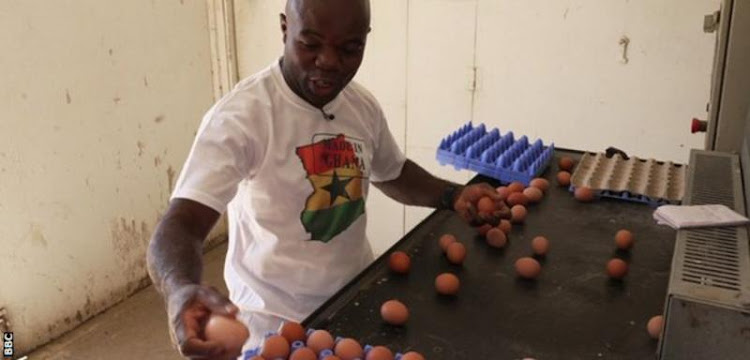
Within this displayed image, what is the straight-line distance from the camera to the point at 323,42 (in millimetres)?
1120

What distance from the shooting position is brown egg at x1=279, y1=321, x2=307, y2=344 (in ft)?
3.07

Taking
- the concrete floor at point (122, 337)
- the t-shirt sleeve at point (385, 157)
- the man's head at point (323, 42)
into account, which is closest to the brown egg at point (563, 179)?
the t-shirt sleeve at point (385, 157)

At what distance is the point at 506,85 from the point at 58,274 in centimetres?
204

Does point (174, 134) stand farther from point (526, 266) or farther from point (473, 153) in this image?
point (526, 266)

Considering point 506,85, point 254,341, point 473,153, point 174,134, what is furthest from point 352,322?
point 174,134

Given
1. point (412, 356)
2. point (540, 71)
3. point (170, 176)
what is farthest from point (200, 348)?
point (170, 176)

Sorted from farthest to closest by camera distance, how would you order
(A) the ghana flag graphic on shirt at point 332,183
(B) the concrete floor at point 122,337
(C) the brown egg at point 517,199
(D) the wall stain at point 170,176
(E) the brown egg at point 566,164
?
(D) the wall stain at point 170,176 < (B) the concrete floor at point 122,337 < (E) the brown egg at point 566,164 < (C) the brown egg at point 517,199 < (A) the ghana flag graphic on shirt at point 332,183

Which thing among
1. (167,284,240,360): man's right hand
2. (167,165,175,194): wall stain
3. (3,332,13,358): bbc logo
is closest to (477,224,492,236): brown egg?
(167,284,240,360): man's right hand

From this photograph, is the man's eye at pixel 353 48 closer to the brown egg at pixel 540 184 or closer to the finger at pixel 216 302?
the finger at pixel 216 302

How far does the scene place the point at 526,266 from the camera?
1.18 metres

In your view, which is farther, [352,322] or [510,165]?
[510,165]

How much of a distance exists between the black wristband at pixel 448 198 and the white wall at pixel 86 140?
1.71 m

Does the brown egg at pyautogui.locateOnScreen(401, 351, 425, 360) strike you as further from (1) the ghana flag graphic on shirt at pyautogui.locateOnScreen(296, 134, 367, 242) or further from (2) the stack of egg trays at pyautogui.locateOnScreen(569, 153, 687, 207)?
(2) the stack of egg trays at pyautogui.locateOnScreen(569, 153, 687, 207)

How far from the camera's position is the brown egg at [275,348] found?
0.89 m
